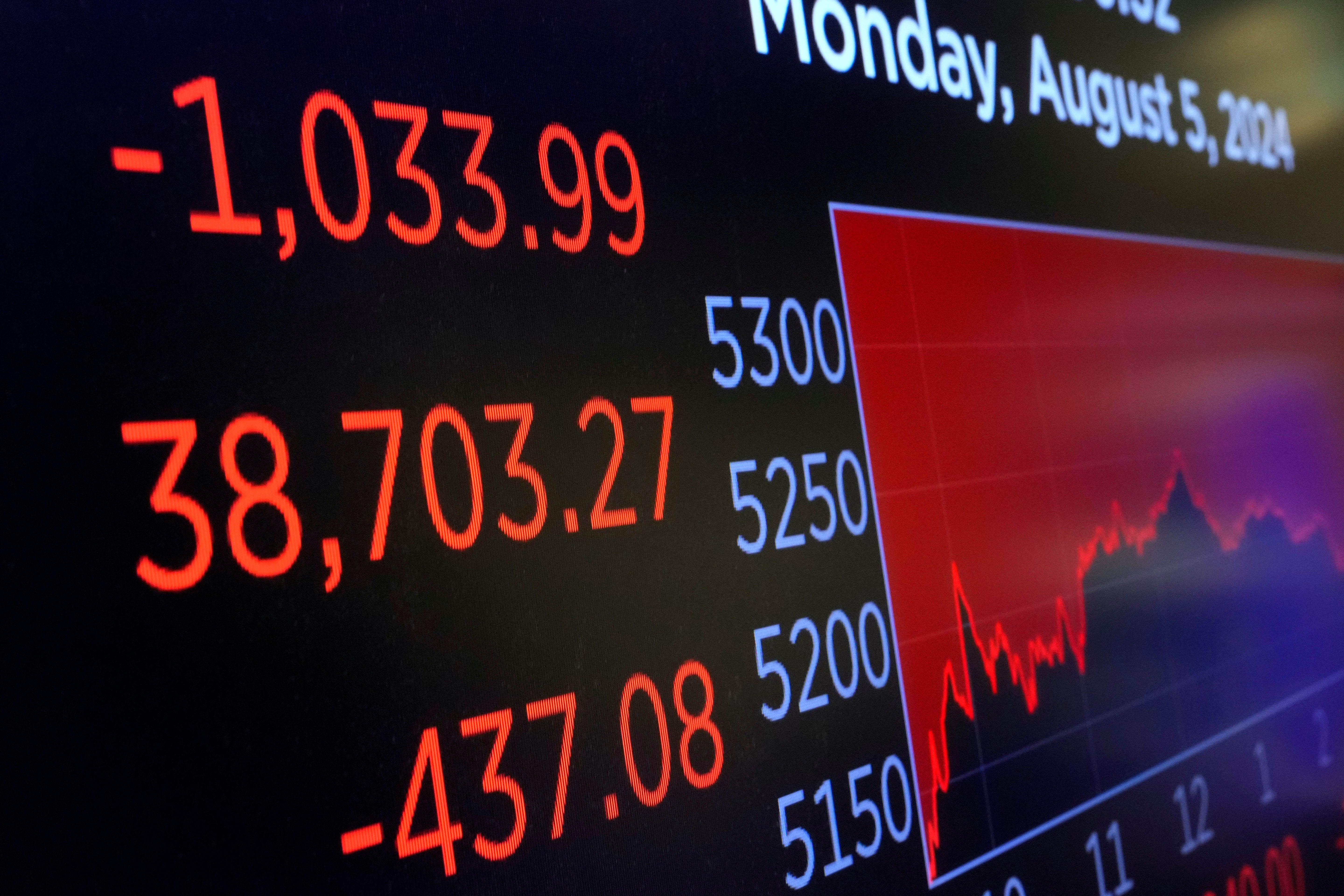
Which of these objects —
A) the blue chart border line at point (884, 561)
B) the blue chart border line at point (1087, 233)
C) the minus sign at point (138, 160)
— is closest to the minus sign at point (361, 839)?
the minus sign at point (138, 160)

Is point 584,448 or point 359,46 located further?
point 584,448

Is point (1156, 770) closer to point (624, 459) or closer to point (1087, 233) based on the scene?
point (1087, 233)

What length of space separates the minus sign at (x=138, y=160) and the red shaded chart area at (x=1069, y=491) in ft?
3.10

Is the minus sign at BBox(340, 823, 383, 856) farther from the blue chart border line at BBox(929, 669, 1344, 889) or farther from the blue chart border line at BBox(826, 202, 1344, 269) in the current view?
the blue chart border line at BBox(826, 202, 1344, 269)

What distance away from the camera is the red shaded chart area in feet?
Result: 6.07

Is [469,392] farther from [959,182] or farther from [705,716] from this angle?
[959,182]

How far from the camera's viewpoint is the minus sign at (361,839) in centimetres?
119

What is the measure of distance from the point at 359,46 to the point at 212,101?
0.18 m

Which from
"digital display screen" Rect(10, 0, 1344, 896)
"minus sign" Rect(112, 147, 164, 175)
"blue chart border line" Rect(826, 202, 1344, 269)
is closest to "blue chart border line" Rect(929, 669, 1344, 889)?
"digital display screen" Rect(10, 0, 1344, 896)

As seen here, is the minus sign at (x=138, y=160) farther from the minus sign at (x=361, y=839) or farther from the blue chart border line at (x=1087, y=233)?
the blue chart border line at (x=1087, y=233)

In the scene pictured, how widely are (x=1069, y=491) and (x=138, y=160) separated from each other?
1529 millimetres

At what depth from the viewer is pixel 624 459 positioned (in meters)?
1.48

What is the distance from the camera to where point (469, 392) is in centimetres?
134

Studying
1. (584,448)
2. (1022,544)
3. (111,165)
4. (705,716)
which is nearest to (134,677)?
(111,165)
